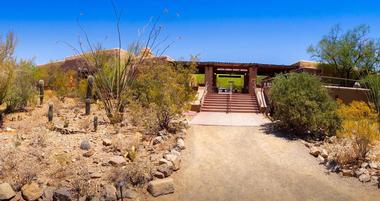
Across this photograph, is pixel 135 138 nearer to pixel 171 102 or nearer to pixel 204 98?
pixel 171 102

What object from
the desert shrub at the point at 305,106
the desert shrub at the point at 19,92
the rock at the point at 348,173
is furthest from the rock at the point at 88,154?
the desert shrub at the point at 305,106

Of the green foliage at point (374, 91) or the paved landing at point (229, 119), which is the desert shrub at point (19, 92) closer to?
the paved landing at point (229, 119)

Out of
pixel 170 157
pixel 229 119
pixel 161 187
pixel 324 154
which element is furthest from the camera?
pixel 229 119

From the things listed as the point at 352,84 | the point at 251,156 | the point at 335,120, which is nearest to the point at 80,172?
the point at 251,156

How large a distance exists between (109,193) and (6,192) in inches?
104

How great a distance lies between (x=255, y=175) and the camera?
1011 centimetres

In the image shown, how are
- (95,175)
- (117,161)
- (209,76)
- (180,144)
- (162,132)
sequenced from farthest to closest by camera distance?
(209,76)
(162,132)
(180,144)
(117,161)
(95,175)

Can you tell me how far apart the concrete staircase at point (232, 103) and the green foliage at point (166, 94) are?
5.57 m

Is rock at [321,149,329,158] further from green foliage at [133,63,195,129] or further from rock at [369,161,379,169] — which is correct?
green foliage at [133,63,195,129]

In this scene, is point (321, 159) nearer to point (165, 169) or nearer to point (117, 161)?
point (165, 169)

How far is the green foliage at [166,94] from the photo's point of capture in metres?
13.4

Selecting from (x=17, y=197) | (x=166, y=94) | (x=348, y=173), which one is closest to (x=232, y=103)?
(x=166, y=94)

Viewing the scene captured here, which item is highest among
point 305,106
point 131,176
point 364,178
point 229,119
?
point 305,106

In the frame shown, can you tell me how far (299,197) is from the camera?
885 centimetres
